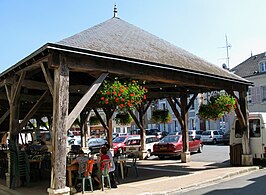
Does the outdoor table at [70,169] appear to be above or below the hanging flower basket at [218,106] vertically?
below

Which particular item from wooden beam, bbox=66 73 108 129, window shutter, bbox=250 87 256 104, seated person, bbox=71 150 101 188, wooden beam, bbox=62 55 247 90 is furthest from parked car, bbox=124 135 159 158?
window shutter, bbox=250 87 256 104

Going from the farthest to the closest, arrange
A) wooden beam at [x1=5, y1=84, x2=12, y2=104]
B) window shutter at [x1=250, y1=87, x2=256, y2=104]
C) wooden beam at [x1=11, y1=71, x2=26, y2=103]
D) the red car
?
1. window shutter at [x1=250, y1=87, x2=256, y2=104]
2. the red car
3. wooden beam at [x1=5, y1=84, x2=12, y2=104]
4. wooden beam at [x1=11, y1=71, x2=26, y2=103]

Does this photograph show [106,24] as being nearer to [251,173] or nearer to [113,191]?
[113,191]

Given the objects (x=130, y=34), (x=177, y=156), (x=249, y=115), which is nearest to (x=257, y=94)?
(x=177, y=156)

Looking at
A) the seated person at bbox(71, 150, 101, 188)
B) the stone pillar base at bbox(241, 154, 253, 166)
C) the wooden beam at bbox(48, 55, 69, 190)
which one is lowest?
the stone pillar base at bbox(241, 154, 253, 166)

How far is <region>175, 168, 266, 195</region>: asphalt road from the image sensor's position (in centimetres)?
800

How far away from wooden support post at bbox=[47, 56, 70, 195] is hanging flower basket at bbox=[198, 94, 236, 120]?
6093mm

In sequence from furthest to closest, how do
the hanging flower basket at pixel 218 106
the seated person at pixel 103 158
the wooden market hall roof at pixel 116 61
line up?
1. the hanging flower basket at pixel 218 106
2. the seated person at pixel 103 158
3. the wooden market hall roof at pixel 116 61

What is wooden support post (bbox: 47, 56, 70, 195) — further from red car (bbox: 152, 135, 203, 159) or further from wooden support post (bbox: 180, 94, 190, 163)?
red car (bbox: 152, 135, 203, 159)

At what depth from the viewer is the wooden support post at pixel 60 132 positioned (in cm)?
678

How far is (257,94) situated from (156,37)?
2153 cm

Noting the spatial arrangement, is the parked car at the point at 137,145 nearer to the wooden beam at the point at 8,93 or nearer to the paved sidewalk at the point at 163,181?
the paved sidewalk at the point at 163,181

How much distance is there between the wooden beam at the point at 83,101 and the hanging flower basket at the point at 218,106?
16.5ft

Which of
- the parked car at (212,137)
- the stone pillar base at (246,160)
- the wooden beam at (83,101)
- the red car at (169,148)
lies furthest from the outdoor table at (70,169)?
the parked car at (212,137)
